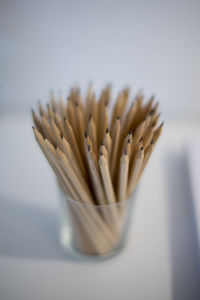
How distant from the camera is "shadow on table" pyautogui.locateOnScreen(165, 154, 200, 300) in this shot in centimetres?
38

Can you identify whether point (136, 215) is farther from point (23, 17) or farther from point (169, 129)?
point (23, 17)

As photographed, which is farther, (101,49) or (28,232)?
(101,49)

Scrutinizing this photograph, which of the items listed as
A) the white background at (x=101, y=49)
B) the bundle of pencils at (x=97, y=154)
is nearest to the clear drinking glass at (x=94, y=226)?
Result: the bundle of pencils at (x=97, y=154)

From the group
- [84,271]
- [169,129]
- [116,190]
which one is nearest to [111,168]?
[116,190]

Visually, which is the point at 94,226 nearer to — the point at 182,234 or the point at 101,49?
the point at 182,234

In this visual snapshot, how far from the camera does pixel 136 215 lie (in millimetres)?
464

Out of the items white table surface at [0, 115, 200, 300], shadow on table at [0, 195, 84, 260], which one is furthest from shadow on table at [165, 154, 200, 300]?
shadow on table at [0, 195, 84, 260]

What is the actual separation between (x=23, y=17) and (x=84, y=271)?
379 mm

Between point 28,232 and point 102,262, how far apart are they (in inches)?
4.1

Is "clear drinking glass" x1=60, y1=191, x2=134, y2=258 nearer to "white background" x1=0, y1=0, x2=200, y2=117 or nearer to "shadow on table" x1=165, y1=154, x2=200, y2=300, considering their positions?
"shadow on table" x1=165, y1=154, x2=200, y2=300

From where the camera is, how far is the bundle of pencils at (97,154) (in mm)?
318

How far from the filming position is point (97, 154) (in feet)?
1.13

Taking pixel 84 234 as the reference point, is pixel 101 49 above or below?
above

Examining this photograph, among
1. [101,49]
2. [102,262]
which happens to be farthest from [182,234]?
[101,49]
